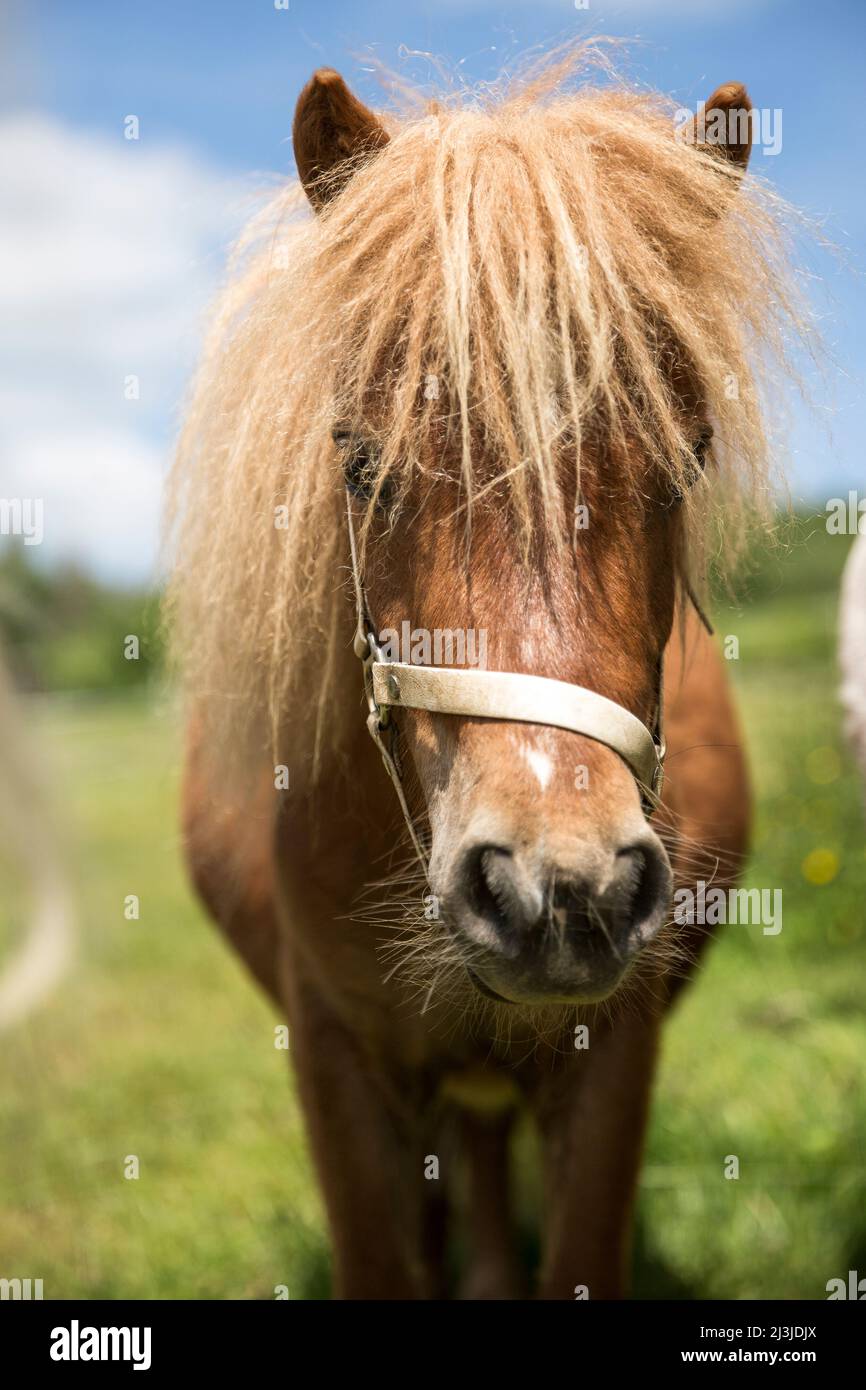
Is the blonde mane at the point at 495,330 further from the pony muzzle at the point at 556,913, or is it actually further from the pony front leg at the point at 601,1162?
the pony front leg at the point at 601,1162

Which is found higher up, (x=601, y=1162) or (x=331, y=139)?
(x=331, y=139)

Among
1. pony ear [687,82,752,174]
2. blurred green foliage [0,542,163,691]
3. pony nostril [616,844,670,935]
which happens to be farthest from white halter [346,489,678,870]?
pony ear [687,82,752,174]

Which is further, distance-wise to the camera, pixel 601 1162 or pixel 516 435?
pixel 601 1162

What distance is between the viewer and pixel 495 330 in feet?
6.03

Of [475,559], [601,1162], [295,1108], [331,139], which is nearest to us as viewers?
[475,559]

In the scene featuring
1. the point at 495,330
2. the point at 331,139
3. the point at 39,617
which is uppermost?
the point at 331,139

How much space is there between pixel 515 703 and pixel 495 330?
616mm

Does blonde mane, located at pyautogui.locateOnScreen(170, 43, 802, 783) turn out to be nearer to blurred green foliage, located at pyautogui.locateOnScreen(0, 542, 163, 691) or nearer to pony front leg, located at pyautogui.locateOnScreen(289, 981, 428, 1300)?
blurred green foliage, located at pyautogui.locateOnScreen(0, 542, 163, 691)

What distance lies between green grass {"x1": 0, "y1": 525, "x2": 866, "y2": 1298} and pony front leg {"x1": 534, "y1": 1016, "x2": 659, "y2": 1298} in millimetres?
988

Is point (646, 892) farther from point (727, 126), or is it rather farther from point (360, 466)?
point (727, 126)

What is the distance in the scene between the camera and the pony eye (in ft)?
6.29

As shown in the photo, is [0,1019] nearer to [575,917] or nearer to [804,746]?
[575,917]

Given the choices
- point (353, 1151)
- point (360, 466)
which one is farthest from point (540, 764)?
point (353, 1151)

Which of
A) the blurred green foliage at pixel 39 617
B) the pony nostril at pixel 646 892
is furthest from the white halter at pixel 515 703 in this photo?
the blurred green foliage at pixel 39 617
